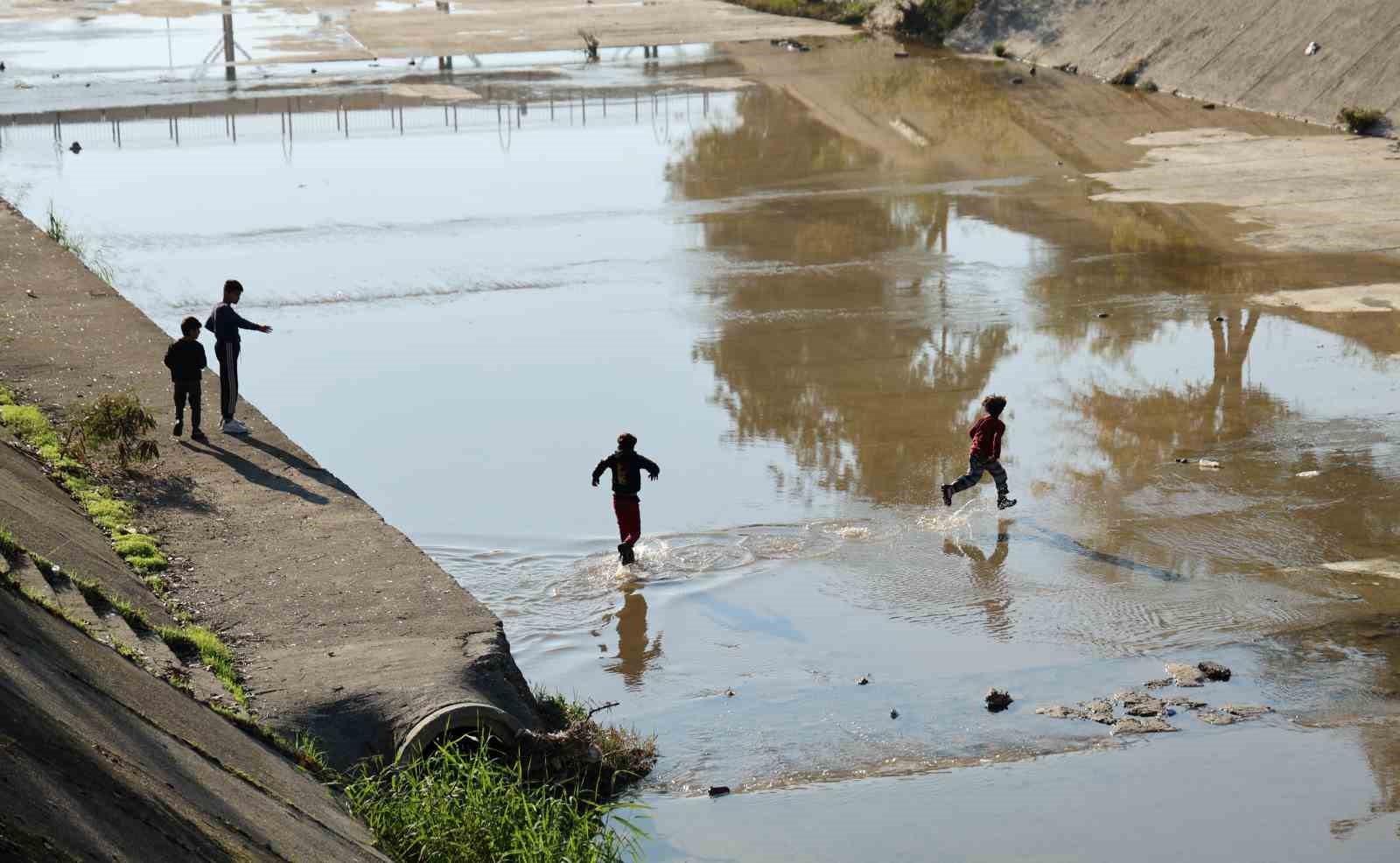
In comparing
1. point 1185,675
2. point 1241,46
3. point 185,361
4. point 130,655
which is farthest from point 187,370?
point 1241,46

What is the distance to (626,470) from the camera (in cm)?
1230

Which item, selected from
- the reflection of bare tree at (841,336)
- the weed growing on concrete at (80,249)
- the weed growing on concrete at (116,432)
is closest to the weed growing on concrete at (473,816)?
the weed growing on concrete at (116,432)

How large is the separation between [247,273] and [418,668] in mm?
13850

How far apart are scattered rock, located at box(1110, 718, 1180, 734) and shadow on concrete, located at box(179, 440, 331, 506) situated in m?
5.97

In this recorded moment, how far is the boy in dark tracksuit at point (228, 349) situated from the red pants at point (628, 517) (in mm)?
3499

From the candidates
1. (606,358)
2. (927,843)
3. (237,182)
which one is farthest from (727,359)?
(237,182)

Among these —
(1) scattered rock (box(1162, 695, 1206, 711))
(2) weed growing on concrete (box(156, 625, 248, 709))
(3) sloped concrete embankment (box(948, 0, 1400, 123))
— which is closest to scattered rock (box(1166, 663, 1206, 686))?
(1) scattered rock (box(1162, 695, 1206, 711))

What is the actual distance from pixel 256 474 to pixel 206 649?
3494 mm

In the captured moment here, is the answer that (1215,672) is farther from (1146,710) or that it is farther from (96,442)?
(96,442)

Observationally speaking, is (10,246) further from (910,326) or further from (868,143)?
(868,143)

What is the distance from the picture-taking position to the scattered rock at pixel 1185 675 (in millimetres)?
10273

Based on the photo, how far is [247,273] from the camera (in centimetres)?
2183

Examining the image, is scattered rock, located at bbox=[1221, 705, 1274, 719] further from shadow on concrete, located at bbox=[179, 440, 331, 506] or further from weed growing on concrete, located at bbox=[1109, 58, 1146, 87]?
weed growing on concrete, located at bbox=[1109, 58, 1146, 87]

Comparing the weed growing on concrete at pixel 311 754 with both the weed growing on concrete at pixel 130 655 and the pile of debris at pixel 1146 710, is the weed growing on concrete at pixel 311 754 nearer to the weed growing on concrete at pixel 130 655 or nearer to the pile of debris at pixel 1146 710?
the weed growing on concrete at pixel 130 655
